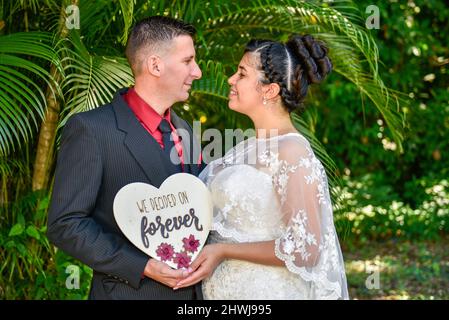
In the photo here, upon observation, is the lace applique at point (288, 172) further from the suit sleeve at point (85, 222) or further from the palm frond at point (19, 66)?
the palm frond at point (19, 66)

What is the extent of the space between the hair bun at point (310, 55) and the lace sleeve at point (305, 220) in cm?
27

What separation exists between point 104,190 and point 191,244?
0.34 m

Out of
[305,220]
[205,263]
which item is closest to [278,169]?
[305,220]

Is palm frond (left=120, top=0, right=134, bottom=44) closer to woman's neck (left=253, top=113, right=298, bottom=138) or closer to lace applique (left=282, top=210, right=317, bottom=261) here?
woman's neck (left=253, top=113, right=298, bottom=138)

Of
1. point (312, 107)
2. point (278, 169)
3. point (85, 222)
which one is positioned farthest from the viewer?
point (312, 107)

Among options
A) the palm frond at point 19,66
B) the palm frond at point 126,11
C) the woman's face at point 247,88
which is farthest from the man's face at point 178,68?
the palm frond at point 19,66

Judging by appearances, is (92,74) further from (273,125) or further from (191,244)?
(191,244)

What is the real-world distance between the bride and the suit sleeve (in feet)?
0.62

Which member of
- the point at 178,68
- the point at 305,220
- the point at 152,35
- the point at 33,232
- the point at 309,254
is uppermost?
the point at 152,35

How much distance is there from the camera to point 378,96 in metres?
4.31

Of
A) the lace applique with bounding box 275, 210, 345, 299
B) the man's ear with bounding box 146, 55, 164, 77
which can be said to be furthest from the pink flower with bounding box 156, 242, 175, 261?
the man's ear with bounding box 146, 55, 164, 77

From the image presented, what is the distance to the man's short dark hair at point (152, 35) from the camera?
266 centimetres

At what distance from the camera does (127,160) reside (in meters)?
2.46
